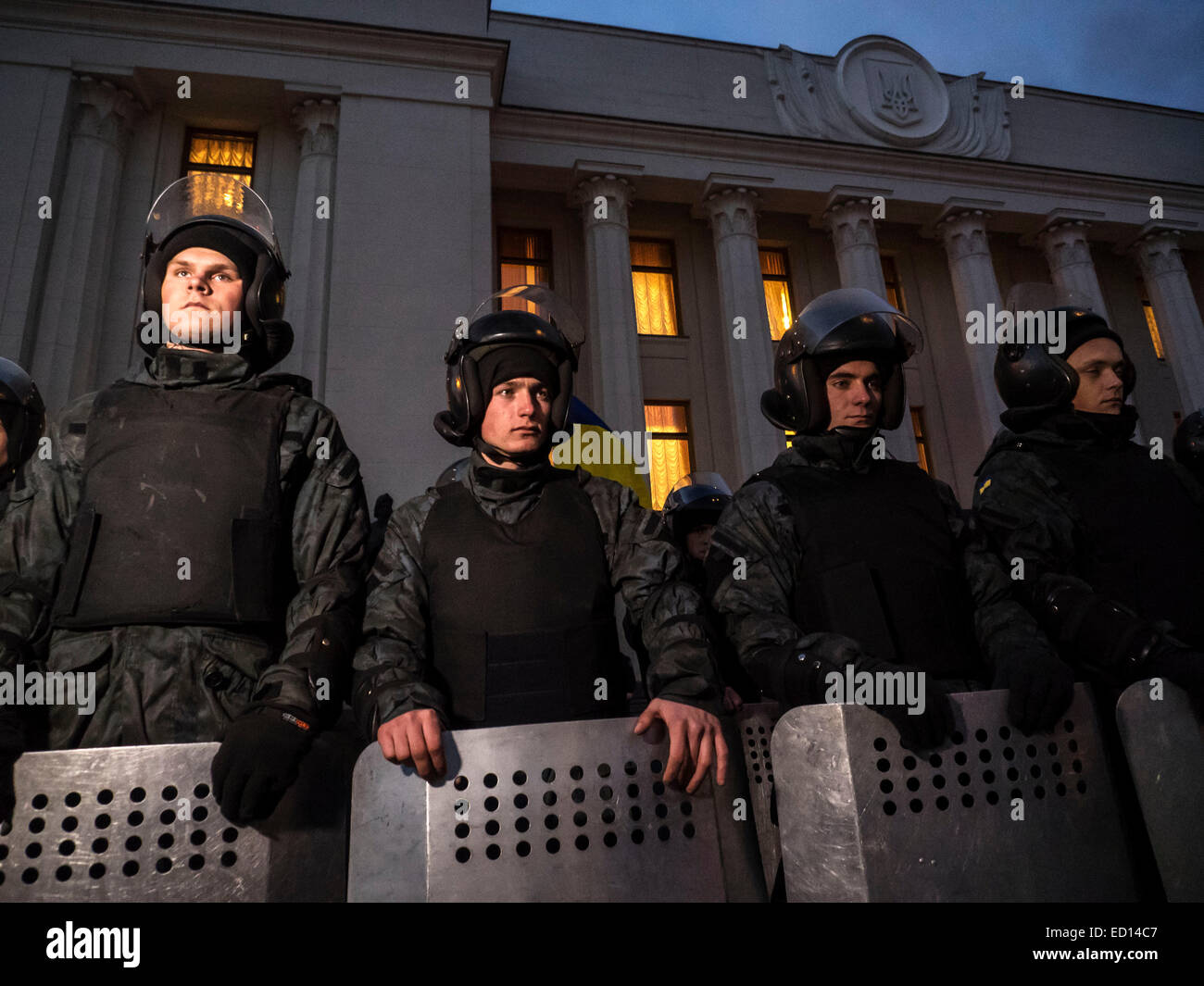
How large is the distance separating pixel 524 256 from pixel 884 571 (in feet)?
41.9

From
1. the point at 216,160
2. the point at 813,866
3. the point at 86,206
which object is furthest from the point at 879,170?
the point at 813,866

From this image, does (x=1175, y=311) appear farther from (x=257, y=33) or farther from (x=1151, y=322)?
(x=257, y=33)

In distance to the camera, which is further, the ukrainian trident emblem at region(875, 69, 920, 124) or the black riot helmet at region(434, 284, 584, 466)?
the ukrainian trident emblem at region(875, 69, 920, 124)

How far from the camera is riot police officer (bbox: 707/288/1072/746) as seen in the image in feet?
6.99

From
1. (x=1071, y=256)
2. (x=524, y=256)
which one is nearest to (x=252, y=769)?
(x=524, y=256)

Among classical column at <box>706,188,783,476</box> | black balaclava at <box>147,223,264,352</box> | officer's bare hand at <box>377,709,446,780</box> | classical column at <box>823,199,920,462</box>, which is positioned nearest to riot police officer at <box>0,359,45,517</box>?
black balaclava at <box>147,223,264,352</box>

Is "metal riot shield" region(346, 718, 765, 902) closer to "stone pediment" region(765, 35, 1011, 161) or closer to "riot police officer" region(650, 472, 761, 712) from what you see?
"riot police officer" region(650, 472, 761, 712)

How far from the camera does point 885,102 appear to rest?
14781 millimetres

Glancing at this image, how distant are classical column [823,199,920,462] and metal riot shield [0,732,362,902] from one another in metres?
13.2

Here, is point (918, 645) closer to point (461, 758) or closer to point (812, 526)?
point (812, 526)

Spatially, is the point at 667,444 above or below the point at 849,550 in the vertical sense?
above

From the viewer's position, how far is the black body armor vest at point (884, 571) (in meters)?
2.26
